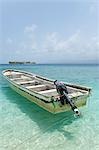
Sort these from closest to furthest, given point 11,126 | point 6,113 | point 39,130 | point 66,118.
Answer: point 39,130
point 11,126
point 66,118
point 6,113

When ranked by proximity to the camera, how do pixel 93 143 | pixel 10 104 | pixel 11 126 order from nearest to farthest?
1. pixel 93 143
2. pixel 11 126
3. pixel 10 104

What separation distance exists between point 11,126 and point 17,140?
1219mm

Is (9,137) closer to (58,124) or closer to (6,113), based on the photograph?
(58,124)

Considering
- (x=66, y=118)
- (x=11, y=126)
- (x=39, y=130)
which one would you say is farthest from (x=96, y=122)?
(x=11, y=126)

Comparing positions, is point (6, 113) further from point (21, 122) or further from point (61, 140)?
point (61, 140)

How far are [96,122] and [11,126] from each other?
125 inches

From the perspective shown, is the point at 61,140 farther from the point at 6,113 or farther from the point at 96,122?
the point at 6,113

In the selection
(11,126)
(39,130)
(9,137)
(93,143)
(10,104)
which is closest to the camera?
(93,143)

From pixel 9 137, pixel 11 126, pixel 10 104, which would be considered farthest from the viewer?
pixel 10 104

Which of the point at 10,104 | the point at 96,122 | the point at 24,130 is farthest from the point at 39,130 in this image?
the point at 10,104

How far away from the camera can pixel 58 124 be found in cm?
705

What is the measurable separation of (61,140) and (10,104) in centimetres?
493

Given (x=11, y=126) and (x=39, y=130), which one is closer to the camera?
(x=39, y=130)

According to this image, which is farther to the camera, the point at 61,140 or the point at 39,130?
the point at 39,130
